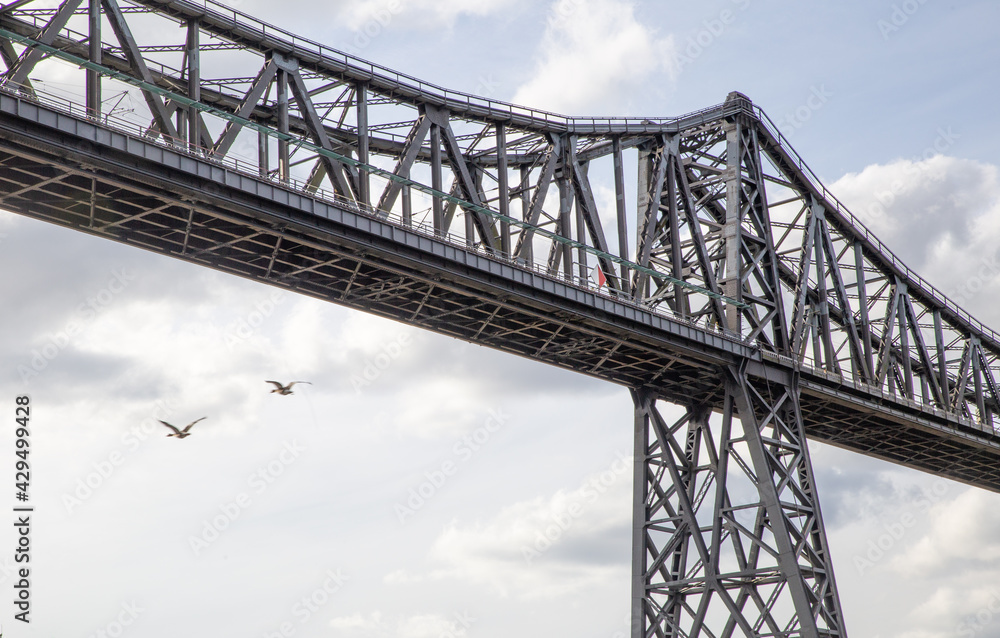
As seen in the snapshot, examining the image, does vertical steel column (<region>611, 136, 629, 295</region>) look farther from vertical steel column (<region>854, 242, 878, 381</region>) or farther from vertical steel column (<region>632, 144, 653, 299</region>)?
vertical steel column (<region>854, 242, 878, 381</region>)

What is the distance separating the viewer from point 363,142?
50562mm

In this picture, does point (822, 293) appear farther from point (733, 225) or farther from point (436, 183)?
point (436, 183)

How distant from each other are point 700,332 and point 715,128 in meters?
15.3

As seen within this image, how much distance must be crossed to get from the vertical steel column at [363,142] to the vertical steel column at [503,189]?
7.59 m

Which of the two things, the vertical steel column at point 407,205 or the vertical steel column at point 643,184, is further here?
the vertical steel column at point 643,184

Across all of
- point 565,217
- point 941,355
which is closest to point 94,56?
point 565,217

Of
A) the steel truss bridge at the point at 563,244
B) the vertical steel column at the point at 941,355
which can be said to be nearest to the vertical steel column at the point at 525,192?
the steel truss bridge at the point at 563,244

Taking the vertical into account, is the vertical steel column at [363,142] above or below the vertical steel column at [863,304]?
below

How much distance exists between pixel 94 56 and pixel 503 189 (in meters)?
20.2

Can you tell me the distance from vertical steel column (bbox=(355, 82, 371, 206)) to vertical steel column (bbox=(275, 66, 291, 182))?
2.84 metres

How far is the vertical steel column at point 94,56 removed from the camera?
41.7 metres

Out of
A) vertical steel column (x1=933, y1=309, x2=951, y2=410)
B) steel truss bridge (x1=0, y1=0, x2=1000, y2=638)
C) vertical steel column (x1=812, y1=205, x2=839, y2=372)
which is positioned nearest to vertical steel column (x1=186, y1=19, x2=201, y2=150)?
steel truss bridge (x1=0, y1=0, x2=1000, y2=638)

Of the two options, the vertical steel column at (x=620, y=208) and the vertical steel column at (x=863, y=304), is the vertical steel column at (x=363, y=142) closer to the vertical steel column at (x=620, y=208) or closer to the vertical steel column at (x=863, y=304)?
the vertical steel column at (x=620, y=208)

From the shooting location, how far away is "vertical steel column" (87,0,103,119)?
1642 inches
